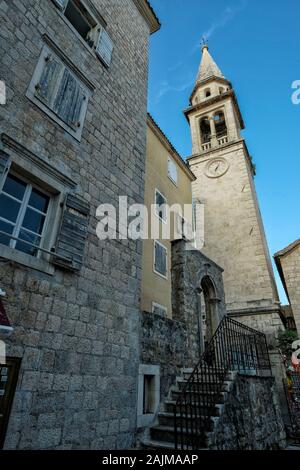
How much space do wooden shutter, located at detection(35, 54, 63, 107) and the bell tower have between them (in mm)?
13616

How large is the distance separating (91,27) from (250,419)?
10.2m

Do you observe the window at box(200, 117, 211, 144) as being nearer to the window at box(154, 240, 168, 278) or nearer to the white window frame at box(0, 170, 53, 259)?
the window at box(154, 240, 168, 278)

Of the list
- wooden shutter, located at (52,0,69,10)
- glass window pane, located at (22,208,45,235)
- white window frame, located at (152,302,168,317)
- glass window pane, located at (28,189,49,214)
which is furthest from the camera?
white window frame, located at (152,302,168,317)

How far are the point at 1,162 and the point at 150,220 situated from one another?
242 inches

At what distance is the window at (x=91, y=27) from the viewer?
21.7ft

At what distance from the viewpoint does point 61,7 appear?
5852 millimetres

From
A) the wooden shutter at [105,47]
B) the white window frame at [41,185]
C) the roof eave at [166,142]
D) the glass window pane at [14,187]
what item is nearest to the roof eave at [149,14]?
the roof eave at [166,142]

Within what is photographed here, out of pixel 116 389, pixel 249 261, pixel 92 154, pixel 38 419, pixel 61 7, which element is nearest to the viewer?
Result: pixel 38 419

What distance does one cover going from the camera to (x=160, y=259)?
9.39 m

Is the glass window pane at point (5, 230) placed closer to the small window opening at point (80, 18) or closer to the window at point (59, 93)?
the window at point (59, 93)

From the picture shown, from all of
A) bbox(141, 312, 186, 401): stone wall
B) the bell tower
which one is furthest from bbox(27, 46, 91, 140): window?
the bell tower

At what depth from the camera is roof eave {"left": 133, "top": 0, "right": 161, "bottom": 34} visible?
31.5ft
